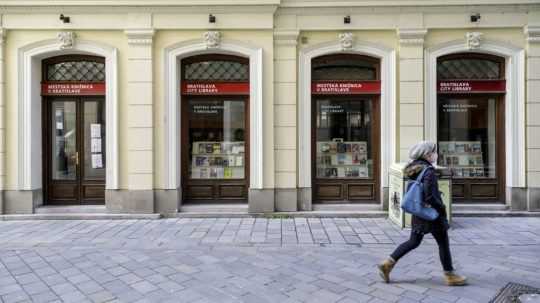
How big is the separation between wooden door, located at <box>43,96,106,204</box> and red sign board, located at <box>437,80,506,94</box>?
A: 797 centimetres

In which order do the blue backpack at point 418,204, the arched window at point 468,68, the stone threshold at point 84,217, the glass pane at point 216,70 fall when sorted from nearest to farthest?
the blue backpack at point 418,204
the stone threshold at point 84,217
the arched window at point 468,68
the glass pane at point 216,70

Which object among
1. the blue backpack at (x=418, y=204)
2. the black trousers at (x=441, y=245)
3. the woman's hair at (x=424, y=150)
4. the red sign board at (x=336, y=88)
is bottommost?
the black trousers at (x=441, y=245)

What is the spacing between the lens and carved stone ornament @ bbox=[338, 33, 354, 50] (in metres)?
7.95

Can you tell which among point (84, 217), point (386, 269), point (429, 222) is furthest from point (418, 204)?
point (84, 217)

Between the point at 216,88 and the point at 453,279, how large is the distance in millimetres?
6059

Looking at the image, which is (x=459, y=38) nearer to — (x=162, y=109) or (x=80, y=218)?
(x=162, y=109)

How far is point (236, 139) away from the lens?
8.59 metres

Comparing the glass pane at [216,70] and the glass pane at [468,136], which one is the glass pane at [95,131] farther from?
the glass pane at [468,136]

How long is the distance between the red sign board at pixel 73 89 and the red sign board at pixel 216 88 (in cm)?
197

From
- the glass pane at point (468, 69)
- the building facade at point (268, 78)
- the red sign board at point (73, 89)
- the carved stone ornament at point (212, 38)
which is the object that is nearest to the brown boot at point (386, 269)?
the building facade at point (268, 78)

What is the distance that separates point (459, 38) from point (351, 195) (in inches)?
168

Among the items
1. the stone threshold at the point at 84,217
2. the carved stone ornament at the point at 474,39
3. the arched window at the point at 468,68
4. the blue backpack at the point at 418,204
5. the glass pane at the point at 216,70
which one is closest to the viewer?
the blue backpack at the point at 418,204

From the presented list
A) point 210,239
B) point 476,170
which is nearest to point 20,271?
point 210,239

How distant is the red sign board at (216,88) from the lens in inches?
A: 324
